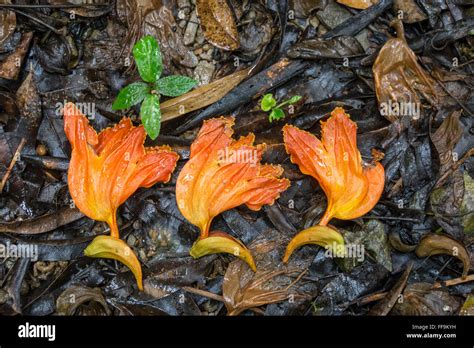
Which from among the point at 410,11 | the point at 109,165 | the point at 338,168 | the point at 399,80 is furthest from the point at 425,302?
the point at 109,165

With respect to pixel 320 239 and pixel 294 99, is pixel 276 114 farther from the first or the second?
pixel 320 239

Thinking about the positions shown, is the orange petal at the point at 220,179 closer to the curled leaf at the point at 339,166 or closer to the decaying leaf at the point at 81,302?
the curled leaf at the point at 339,166

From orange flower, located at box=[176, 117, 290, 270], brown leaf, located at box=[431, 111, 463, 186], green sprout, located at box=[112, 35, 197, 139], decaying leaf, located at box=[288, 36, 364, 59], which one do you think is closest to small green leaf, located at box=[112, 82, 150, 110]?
green sprout, located at box=[112, 35, 197, 139]

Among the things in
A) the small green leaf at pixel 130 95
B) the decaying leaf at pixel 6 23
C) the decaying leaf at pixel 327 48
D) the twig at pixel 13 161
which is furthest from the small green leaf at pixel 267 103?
the decaying leaf at pixel 6 23

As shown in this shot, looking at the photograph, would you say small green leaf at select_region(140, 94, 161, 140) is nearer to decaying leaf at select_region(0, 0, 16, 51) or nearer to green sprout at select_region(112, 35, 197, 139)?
green sprout at select_region(112, 35, 197, 139)

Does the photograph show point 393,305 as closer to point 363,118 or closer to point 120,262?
point 363,118

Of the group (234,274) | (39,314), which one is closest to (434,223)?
(234,274)

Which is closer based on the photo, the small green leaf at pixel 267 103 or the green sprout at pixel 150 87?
the green sprout at pixel 150 87
